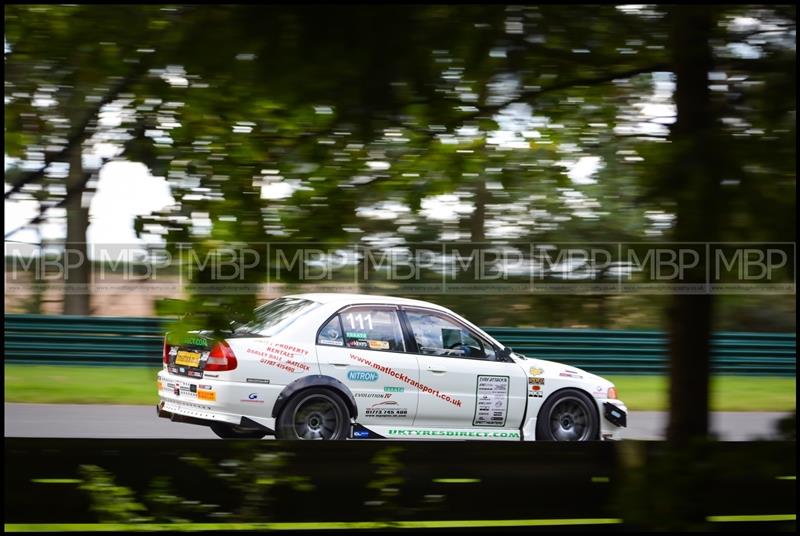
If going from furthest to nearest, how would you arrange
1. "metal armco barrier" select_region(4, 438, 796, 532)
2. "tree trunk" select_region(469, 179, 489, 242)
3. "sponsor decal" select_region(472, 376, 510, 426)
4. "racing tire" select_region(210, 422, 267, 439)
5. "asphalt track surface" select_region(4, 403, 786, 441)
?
"asphalt track surface" select_region(4, 403, 786, 441) → "sponsor decal" select_region(472, 376, 510, 426) → "racing tire" select_region(210, 422, 267, 439) → "metal armco barrier" select_region(4, 438, 796, 532) → "tree trunk" select_region(469, 179, 489, 242)

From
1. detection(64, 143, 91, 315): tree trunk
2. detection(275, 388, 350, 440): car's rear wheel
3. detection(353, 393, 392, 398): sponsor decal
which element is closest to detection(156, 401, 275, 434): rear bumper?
detection(275, 388, 350, 440): car's rear wheel

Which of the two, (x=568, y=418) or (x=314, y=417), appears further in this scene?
(x=568, y=418)

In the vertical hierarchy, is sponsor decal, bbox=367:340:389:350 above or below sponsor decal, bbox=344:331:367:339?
below

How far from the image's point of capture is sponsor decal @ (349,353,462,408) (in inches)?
315

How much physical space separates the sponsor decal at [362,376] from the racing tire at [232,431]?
0.91 metres

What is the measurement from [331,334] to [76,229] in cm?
421

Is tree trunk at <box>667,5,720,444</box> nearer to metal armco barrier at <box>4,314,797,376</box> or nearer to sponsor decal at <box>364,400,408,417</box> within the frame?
sponsor decal at <box>364,400,408,417</box>

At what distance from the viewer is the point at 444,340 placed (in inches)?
323

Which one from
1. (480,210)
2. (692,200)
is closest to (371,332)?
(480,210)

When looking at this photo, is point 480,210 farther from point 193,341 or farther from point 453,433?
point 453,433

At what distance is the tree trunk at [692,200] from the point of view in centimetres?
315

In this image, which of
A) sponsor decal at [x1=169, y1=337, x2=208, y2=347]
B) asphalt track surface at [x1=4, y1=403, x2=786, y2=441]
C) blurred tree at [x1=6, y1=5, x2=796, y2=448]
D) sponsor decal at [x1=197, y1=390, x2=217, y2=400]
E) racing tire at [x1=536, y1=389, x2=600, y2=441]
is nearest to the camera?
blurred tree at [x1=6, y1=5, x2=796, y2=448]

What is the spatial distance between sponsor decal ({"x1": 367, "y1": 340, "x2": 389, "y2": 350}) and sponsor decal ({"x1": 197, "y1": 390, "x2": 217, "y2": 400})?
145 centimetres

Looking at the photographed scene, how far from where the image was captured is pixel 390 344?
26.6ft
